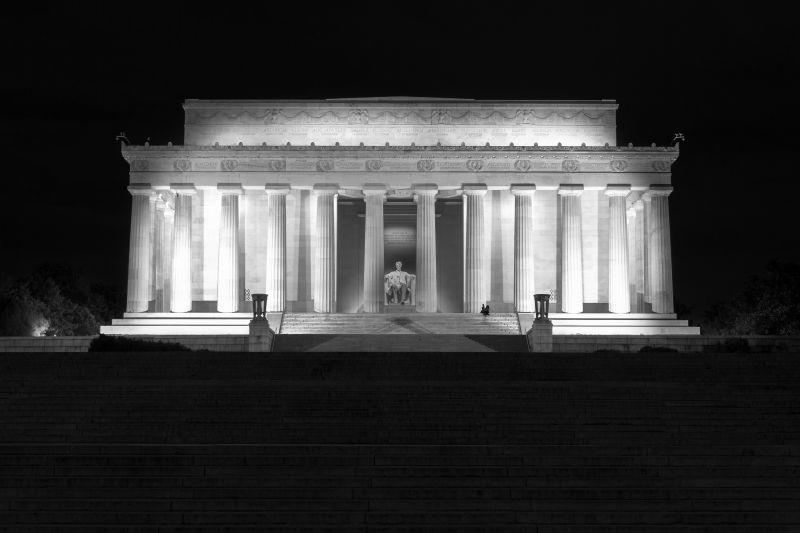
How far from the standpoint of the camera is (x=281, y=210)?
7112cm

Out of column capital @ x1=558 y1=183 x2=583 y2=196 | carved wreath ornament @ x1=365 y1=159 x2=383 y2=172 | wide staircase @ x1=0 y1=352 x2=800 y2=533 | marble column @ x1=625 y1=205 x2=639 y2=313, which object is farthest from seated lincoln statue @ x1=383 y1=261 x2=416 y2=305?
wide staircase @ x1=0 y1=352 x2=800 y2=533

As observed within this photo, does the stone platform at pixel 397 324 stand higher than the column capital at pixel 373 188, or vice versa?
the column capital at pixel 373 188

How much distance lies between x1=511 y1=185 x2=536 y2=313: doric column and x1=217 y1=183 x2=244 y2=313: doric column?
1818cm

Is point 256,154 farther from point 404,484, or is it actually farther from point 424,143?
point 404,484

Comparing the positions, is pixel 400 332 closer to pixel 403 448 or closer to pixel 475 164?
pixel 475 164

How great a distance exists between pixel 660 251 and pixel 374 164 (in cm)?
1942

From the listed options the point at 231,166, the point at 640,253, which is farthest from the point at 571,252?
the point at 231,166

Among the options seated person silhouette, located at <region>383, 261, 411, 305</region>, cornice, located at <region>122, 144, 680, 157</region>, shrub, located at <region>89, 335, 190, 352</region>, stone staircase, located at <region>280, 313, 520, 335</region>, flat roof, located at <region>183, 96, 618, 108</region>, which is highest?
flat roof, located at <region>183, 96, 618, 108</region>

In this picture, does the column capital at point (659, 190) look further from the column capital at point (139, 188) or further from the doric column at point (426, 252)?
the column capital at point (139, 188)

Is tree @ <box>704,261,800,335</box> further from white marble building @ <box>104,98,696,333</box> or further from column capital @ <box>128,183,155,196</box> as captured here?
column capital @ <box>128,183,155,196</box>

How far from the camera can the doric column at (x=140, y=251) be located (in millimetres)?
70188

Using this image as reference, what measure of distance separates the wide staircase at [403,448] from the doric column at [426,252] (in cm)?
2889

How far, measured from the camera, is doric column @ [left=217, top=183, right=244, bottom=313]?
70688 mm

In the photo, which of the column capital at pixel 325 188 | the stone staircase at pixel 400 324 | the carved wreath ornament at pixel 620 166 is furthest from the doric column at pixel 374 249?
the carved wreath ornament at pixel 620 166
